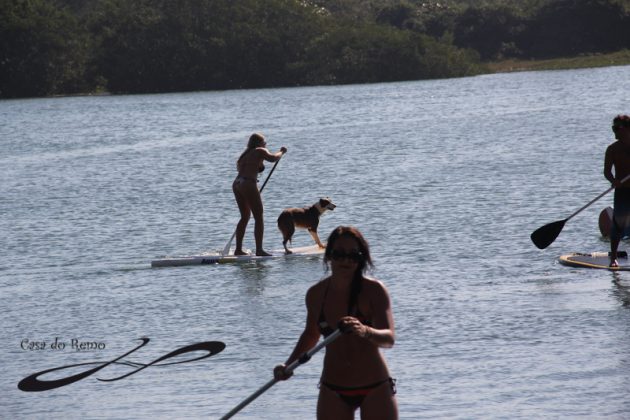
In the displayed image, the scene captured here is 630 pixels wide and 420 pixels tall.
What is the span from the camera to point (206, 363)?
473 inches

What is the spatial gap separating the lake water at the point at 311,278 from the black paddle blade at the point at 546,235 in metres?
0.31

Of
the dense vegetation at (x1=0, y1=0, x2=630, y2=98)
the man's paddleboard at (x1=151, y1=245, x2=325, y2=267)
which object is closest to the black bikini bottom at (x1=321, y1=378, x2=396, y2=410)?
the man's paddleboard at (x1=151, y1=245, x2=325, y2=267)

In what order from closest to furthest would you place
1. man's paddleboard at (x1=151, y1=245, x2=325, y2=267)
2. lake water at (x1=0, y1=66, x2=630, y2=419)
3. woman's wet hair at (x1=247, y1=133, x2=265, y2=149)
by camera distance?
lake water at (x1=0, y1=66, x2=630, y2=419), woman's wet hair at (x1=247, y1=133, x2=265, y2=149), man's paddleboard at (x1=151, y1=245, x2=325, y2=267)

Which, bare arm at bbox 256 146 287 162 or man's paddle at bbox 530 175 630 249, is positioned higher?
bare arm at bbox 256 146 287 162

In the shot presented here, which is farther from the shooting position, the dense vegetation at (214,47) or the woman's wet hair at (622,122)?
the dense vegetation at (214,47)

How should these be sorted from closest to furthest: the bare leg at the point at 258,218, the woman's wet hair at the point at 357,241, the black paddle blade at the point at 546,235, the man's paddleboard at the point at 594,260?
the woman's wet hair at the point at 357,241 < the man's paddleboard at the point at 594,260 < the black paddle blade at the point at 546,235 < the bare leg at the point at 258,218

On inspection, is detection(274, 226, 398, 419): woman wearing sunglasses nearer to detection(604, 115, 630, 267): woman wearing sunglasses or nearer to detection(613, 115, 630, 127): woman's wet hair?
detection(604, 115, 630, 267): woman wearing sunglasses

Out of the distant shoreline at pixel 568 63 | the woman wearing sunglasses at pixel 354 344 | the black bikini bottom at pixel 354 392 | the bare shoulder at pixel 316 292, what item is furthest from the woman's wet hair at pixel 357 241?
the distant shoreline at pixel 568 63

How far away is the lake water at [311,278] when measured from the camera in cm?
1080

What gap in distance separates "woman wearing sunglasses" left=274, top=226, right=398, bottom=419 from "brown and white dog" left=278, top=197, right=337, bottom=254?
35.9 feet

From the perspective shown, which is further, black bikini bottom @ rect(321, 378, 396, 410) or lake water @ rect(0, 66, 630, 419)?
lake water @ rect(0, 66, 630, 419)

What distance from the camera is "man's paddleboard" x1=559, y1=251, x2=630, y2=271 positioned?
606 inches

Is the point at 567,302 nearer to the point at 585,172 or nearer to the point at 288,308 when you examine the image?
the point at 288,308

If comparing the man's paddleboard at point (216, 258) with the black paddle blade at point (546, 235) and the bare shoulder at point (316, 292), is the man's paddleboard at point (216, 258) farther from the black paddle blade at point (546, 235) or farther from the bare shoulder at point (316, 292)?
the bare shoulder at point (316, 292)
